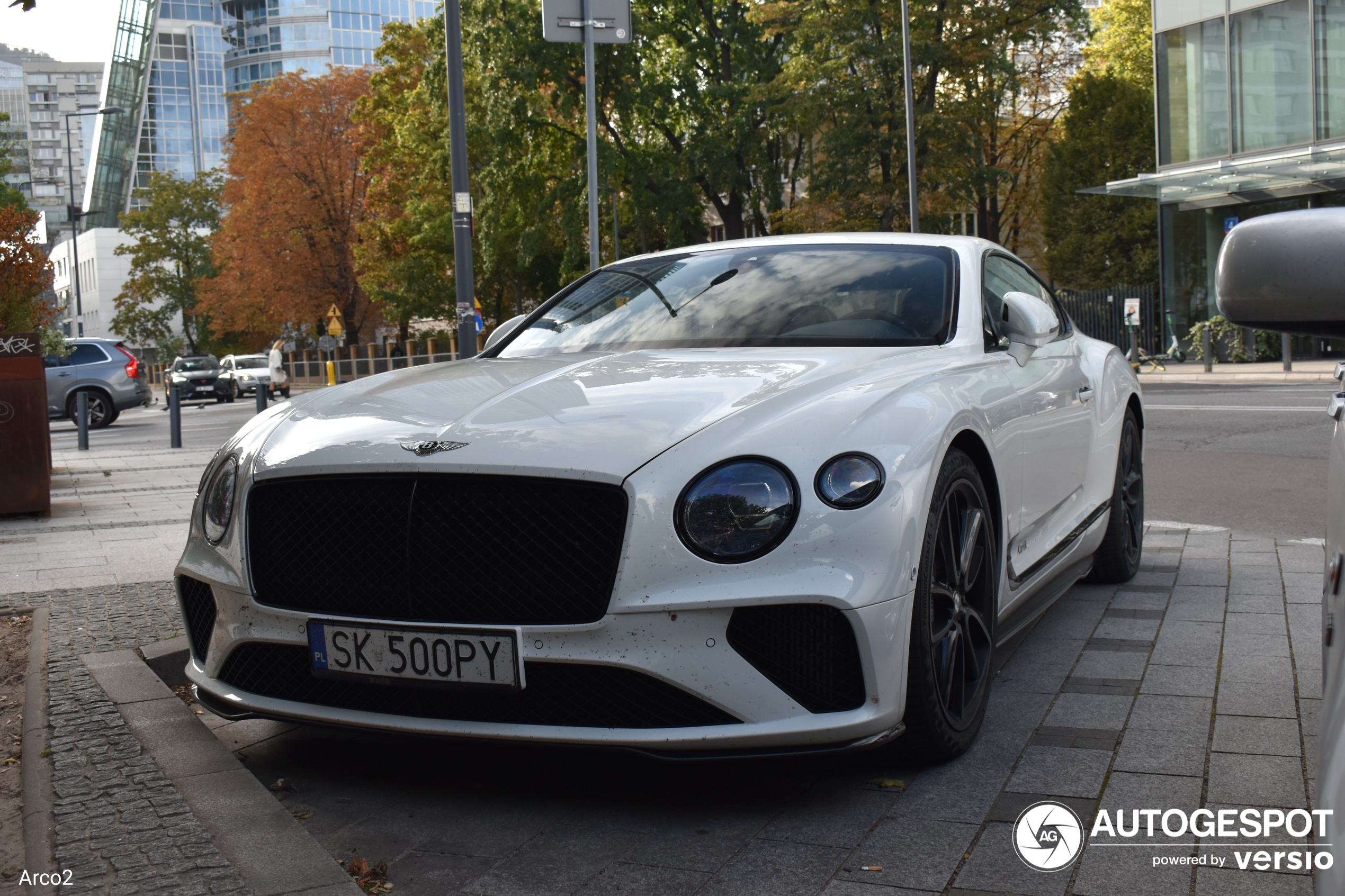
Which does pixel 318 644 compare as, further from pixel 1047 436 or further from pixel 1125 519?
pixel 1125 519

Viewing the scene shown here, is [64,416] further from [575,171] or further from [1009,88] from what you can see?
[1009,88]

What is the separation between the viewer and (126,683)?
4.08 meters

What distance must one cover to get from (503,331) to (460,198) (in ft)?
27.7

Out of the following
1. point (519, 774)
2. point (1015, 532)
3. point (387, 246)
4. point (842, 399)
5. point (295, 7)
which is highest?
point (295, 7)

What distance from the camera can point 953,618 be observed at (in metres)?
3.38

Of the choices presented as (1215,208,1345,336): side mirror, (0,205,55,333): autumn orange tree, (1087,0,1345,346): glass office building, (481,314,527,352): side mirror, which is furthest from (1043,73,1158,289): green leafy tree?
(1215,208,1345,336): side mirror

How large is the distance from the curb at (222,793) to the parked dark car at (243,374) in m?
39.7

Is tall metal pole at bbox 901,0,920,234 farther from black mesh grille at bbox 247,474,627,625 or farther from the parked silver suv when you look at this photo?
black mesh grille at bbox 247,474,627,625

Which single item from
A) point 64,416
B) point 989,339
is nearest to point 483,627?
point 989,339

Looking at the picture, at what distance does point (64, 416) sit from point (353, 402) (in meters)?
25.2

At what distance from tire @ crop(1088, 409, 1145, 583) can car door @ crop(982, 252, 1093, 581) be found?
64cm

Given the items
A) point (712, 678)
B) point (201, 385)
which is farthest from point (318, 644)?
point (201, 385)

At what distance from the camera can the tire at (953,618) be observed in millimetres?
3135

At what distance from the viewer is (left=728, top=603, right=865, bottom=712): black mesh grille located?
2867 millimetres
